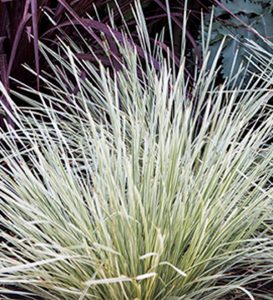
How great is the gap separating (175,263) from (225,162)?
0.25m

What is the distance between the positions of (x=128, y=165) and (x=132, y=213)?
0.12 metres

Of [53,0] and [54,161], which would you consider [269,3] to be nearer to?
[53,0]

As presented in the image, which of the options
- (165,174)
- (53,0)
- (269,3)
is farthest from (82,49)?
(165,174)

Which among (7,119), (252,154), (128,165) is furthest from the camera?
(7,119)

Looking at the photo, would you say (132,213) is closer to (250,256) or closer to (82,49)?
(250,256)

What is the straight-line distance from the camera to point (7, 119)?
1.82m

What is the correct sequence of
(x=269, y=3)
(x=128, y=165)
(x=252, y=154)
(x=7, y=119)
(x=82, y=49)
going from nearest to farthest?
(x=128, y=165)
(x=252, y=154)
(x=7, y=119)
(x=82, y=49)
(x=269, y=3)

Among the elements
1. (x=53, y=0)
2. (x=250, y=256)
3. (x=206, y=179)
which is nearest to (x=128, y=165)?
(x=206, y=179)

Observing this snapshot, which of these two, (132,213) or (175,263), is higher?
(132,213)

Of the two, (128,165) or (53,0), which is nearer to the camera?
(128,165)

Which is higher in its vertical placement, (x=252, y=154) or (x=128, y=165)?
(x=128, y=165)

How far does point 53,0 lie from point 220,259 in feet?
4.31

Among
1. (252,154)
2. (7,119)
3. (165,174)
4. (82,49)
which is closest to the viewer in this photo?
(165,174)

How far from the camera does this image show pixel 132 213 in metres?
1.28
